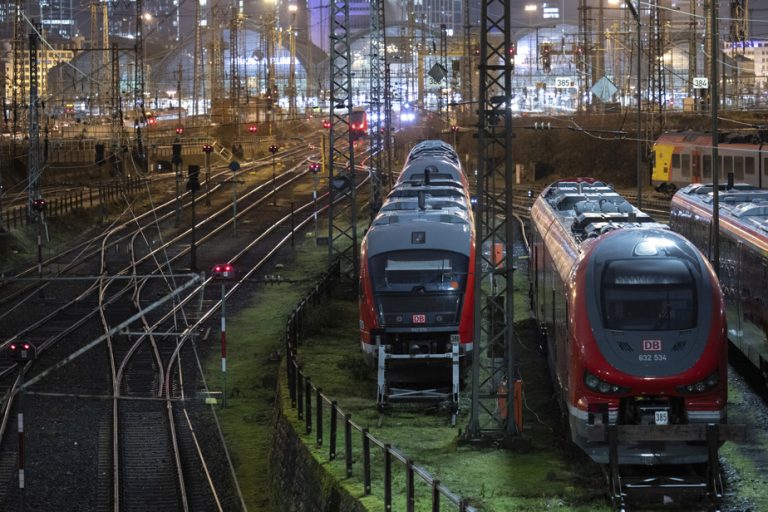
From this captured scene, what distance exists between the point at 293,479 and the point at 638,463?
515 centimetres

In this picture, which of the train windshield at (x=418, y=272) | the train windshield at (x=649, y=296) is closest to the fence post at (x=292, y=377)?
the train windshield at (x=418, y=272)

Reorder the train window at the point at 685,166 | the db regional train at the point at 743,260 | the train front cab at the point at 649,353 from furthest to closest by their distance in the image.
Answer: the train window at the point at 685,166, the db regional train at the point at 743,260, the train front cab at the point at 649,353

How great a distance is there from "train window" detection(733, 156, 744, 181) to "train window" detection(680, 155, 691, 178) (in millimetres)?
6801

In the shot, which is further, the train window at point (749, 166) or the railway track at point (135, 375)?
the train window at point (749, 166)

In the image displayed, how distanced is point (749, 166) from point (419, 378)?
80.3 feet

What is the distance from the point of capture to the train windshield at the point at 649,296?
15.3 m

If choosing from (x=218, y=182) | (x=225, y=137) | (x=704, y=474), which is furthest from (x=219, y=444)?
(x=225, y=137)

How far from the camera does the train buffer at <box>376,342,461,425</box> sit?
19859 mm

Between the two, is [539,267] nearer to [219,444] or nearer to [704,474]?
[219,444]

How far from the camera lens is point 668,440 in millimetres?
14617

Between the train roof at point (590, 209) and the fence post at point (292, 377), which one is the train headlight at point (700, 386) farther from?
the fence post at point (292, 377)

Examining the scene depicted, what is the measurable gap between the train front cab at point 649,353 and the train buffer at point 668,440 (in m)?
0.16

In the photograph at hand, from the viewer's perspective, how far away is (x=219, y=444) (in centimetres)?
2106

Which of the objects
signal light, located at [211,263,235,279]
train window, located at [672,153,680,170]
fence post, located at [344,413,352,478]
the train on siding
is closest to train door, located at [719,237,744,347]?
the train on siding
